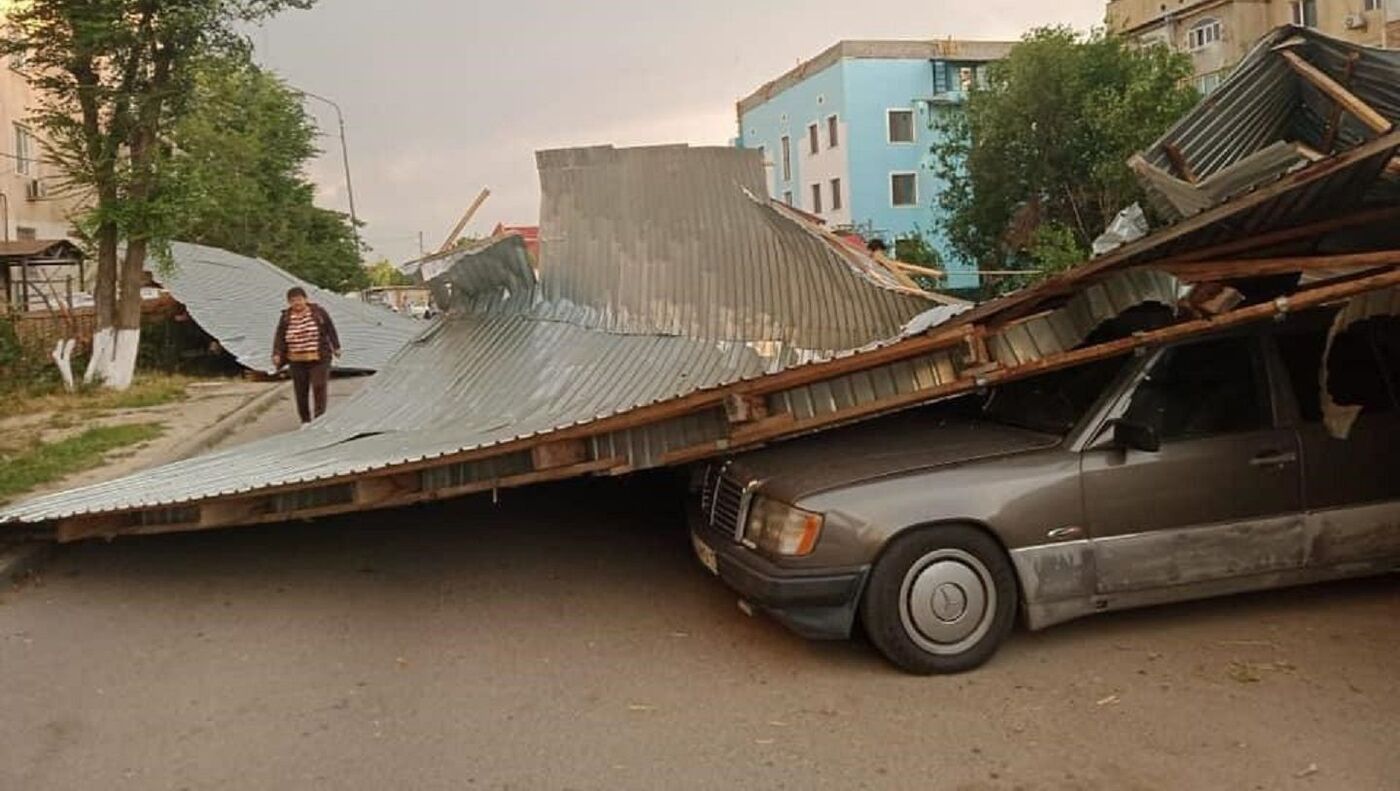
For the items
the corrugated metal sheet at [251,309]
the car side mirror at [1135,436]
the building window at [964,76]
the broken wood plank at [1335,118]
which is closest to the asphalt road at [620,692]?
the car side mirror at [1135,436]

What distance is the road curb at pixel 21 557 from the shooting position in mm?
6680

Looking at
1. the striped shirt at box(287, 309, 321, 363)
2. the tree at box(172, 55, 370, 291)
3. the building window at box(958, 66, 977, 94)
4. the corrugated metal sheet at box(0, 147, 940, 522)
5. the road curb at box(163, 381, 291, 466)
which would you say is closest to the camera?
the corrugated metal sheet at box(0, 147, 940, 522)

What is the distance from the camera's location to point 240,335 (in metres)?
22.7

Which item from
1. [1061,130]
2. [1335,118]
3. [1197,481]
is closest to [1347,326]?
[1197,481]

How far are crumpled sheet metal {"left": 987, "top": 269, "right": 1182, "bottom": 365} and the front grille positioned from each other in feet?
4.56

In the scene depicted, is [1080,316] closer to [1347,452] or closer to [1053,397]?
[1053,397]

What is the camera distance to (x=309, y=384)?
11570mm

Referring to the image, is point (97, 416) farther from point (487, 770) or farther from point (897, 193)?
point (897, 193)

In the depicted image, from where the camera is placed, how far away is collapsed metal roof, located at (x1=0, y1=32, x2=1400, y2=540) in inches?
210

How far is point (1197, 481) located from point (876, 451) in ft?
4.59

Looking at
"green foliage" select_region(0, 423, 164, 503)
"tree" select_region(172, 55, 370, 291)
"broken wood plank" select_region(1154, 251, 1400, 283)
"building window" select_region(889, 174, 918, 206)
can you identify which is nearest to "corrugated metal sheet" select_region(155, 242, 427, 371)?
"tree" select_region(172, 55, 370, 291)

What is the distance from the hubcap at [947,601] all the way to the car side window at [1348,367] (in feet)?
5.85

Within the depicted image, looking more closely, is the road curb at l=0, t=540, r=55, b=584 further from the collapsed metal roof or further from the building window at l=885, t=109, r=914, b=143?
the building window at l=885, t=109, r=914, b=143

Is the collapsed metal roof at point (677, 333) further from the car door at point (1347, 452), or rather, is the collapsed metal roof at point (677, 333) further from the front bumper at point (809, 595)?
the front bumper at point (809, 595)
